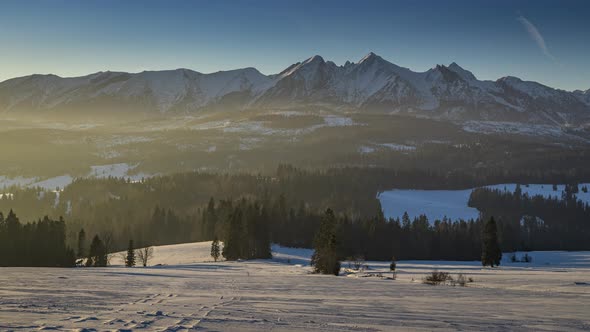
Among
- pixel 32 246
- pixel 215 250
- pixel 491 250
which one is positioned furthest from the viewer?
pixel 215 250

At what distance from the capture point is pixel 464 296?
3073 centimetres

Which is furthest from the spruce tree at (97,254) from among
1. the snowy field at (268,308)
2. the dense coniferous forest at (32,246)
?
the snowy field at (268,308)

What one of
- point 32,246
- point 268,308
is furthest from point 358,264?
point 268,308

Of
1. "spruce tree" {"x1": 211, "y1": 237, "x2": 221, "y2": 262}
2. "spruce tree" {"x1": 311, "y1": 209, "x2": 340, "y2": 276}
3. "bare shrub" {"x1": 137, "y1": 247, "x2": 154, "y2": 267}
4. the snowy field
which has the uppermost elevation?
the snowy field

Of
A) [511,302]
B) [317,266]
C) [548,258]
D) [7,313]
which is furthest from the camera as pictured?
[548,258]

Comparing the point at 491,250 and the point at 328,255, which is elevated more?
the point at 328,255

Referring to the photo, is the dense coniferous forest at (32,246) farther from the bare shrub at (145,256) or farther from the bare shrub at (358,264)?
the bare shrub at (358,264)

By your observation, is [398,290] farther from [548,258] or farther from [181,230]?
[181,230]

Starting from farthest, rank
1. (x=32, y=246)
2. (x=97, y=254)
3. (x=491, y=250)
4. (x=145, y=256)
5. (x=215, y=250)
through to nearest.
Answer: (x=145, y=256) → (x=215, y=250) → (x=97, y=254) → (x=491, y=250) → (x=32, y=246)

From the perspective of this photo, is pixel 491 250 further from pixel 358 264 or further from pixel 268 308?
pixel 268 308

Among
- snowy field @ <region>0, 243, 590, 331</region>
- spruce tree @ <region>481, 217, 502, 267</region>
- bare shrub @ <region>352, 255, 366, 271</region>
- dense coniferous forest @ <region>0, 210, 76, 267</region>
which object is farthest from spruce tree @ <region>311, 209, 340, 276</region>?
dense coniferous forest @ <region>0, 210, 76, 267</region>

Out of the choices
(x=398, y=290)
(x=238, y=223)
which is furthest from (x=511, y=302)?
(x=238, y=223)

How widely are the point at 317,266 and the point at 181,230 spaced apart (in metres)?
132

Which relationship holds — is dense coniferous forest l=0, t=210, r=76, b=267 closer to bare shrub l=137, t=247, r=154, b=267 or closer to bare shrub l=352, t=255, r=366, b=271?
bare shrub l=137, t=247, r=154, b=267
